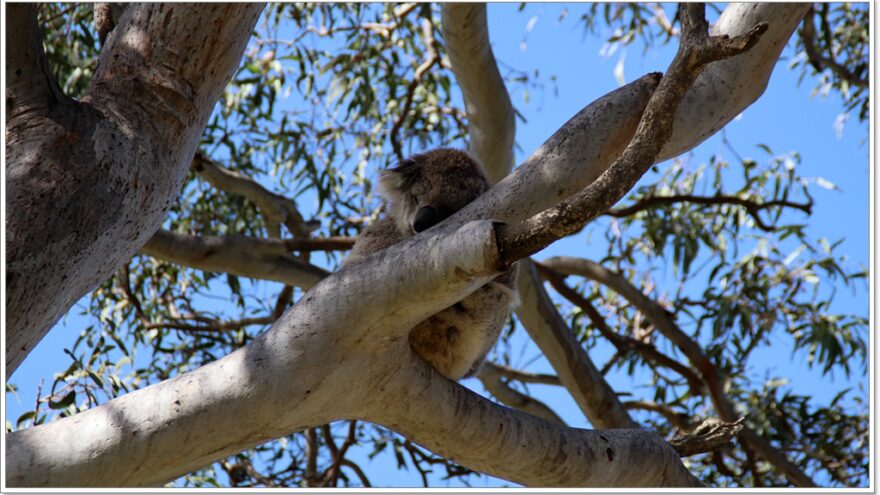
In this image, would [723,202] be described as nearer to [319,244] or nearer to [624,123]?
[319,244]

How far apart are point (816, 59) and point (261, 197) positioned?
3.46 meters

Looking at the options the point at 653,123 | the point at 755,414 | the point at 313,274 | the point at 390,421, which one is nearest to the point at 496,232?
the point at 653,123

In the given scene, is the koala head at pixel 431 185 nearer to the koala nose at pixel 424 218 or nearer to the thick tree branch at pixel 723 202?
the koala nose at pixel 424 218

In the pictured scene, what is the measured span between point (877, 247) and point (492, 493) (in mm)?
1165

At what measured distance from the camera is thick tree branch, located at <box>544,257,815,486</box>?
5.10 metres

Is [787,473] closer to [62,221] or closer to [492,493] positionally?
[492,493]

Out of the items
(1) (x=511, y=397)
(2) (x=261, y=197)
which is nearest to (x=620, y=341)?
(1) (x=511, y=397)

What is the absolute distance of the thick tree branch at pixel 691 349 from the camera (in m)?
5.10

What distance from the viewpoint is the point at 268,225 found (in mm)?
5539

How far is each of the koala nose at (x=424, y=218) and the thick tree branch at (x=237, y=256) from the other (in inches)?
71.2

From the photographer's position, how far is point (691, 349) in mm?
5266

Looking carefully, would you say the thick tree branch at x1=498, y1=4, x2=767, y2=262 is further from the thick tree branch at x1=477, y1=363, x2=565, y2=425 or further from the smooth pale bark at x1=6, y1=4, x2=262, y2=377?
the thick tree branch at x1=477, y1=363, x2=565, y2=425

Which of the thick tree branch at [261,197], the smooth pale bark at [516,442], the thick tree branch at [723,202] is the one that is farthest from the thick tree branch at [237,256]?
the smooth pale bark at [516,442]

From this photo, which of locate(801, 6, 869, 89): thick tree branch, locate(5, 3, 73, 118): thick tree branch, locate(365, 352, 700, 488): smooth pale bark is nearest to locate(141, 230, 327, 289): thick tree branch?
locate(5, 3, 73, 118): thick tree branch
